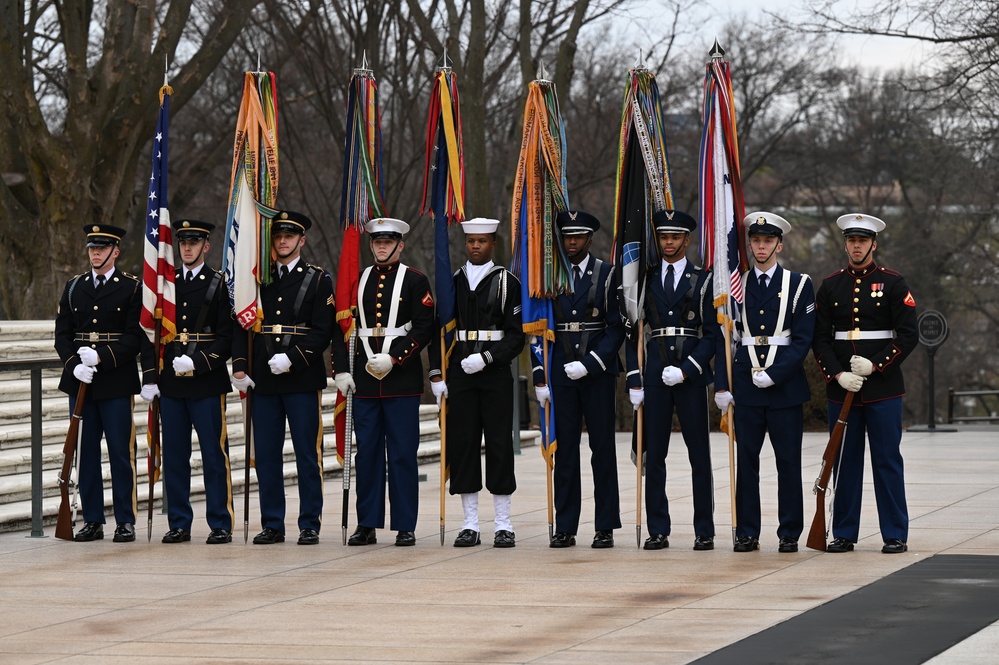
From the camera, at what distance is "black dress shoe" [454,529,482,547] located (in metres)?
10.4

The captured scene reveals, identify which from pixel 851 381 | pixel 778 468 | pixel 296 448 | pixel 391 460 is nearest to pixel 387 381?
pixel 391 460

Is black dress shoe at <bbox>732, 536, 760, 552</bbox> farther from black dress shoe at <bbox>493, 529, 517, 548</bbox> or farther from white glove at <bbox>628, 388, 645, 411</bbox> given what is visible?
black dress shoe at <bbox>493, 529, 517, 548</bbox>

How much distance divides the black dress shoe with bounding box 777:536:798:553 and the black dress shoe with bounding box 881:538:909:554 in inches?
20.3

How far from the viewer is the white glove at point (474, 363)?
10250 millimetres

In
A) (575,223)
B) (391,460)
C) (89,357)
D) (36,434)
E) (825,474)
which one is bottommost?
(825,474)

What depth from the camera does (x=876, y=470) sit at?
389 inches

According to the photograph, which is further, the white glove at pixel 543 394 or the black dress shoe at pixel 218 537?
the black dress shoe at pixel 218 537

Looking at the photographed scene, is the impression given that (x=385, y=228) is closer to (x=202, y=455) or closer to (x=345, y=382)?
(x=345, y=382)

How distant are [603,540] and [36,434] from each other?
3971 mm

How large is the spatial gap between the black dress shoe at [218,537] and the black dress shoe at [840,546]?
3875 mm

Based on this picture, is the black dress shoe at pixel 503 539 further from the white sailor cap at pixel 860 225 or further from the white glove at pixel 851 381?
the white sailor cap at pixel 860 225

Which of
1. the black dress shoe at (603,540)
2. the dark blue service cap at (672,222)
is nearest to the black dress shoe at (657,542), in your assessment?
the black dress shoe at (603,540)


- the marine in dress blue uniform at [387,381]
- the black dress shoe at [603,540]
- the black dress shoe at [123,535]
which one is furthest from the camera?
the black dress shoe at [123,535]

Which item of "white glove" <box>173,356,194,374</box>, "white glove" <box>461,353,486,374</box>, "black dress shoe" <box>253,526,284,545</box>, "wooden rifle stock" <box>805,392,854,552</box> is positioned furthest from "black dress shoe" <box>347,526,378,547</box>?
"wooden rifle stock" <box>805,392,854,552</box>
